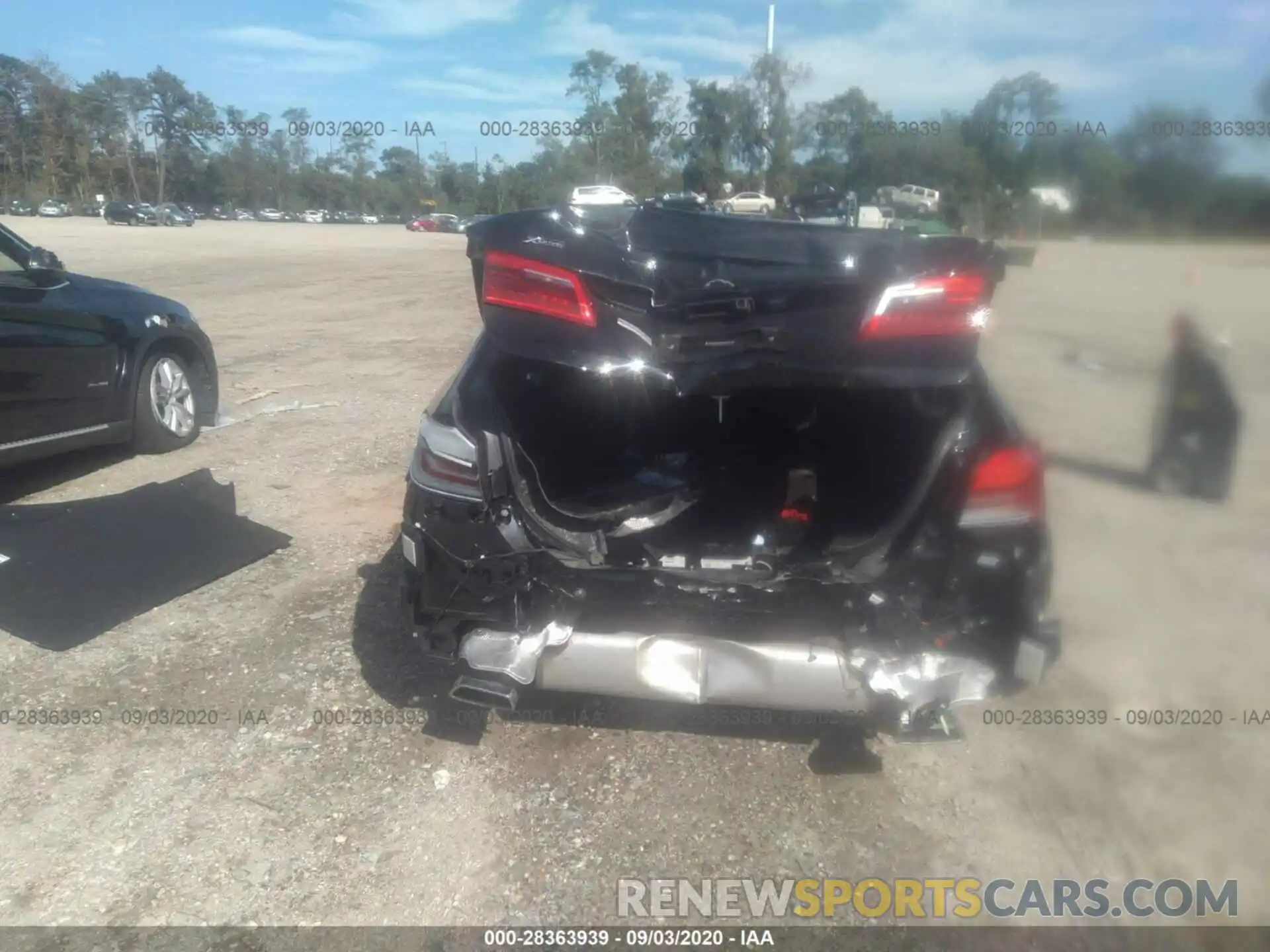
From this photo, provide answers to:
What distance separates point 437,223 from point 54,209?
29456mm

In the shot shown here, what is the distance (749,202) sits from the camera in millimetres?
6531

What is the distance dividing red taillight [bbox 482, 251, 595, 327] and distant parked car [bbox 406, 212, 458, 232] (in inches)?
2051

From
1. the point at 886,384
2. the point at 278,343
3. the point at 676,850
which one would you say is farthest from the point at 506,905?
the point at 278,343

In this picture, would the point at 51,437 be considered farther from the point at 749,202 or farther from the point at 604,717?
the point at 749,202

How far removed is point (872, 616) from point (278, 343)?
33.9ft

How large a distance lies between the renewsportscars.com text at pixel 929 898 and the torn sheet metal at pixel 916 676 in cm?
50

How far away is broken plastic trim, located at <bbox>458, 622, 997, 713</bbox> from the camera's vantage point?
2838mm

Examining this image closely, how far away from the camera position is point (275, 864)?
109 inches

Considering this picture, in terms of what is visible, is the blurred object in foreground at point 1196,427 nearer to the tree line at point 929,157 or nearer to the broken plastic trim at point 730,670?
the tree line at point 929,157

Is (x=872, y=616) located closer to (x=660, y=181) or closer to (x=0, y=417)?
(x=0, y=417)

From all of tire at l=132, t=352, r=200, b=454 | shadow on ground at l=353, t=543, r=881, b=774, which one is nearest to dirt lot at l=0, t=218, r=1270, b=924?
shadow on ground at l=353, t=543, r=881, b=774

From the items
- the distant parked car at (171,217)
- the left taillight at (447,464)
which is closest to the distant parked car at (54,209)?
the distant parked car at (171,217)

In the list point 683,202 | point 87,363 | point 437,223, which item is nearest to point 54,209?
point 437,223

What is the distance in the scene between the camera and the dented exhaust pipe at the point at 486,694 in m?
2.95
